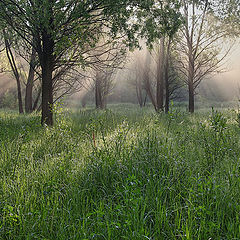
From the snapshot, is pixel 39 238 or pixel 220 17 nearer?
pixel 39 238

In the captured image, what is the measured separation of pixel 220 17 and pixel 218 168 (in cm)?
1284

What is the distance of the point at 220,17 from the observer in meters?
13.4

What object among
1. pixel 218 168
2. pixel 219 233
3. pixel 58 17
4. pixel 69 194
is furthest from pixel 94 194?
pixel 58 17

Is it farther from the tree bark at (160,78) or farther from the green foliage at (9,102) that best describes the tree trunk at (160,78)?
the green foliage at (9,102)

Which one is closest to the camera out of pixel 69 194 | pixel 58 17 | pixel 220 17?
pixel 69 194

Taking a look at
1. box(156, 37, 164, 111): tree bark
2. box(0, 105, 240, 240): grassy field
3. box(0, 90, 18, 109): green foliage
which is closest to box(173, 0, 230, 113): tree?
box(156, 37, 164, 111): tree bark

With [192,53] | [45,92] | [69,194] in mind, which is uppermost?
[192,53]

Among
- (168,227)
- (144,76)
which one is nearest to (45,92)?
(168,227)

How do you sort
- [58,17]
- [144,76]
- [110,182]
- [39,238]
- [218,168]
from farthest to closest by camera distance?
[144,76]
[58,17]
[218,168]
[110,182]
[39,238]

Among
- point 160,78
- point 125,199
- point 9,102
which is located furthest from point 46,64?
point 9,102

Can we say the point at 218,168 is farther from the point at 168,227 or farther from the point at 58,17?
the point at 58,17

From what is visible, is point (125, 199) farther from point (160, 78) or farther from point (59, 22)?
point (160, 78)

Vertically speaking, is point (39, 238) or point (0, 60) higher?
point (0, 60)

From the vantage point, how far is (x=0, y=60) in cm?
2020
